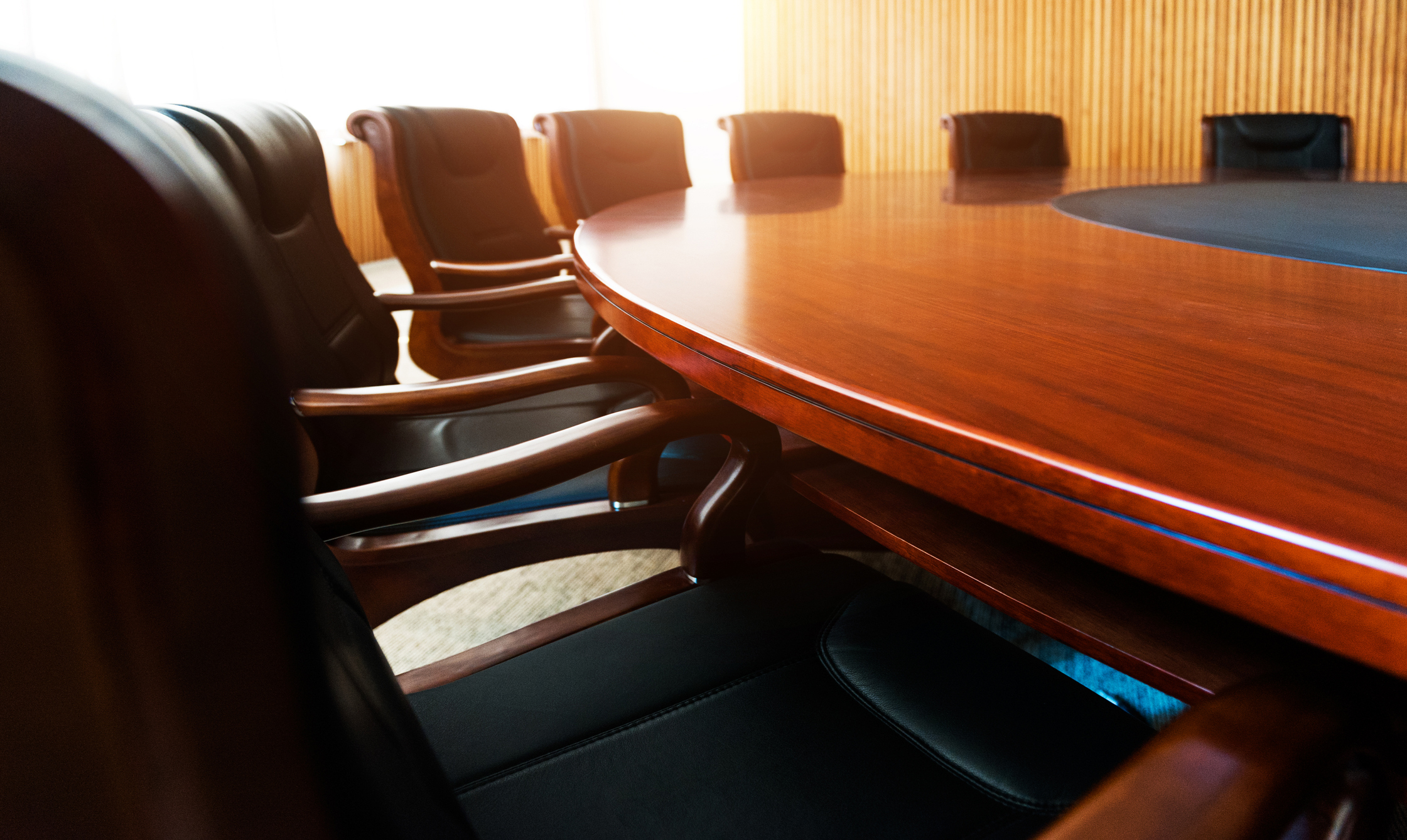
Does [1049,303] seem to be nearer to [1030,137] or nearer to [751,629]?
[751,629]

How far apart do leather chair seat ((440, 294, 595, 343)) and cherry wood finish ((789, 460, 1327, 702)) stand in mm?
1472

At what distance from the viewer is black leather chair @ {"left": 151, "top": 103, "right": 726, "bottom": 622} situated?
104cm

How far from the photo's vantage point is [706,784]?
0.60 metres

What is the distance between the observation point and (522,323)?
2.23 metres

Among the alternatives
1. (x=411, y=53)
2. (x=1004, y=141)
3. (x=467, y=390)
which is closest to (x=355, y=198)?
(x=411, y=53)

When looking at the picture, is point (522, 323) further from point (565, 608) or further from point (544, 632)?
point (544, 632)

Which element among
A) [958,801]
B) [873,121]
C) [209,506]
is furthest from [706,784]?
[873,121]

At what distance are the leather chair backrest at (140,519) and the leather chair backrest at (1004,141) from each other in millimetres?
3588

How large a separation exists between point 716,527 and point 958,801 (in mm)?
370

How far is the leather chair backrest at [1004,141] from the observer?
3.64 meters

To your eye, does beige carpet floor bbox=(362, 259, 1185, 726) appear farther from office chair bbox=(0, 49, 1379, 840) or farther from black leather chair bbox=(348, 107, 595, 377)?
office chair bbox=(0, 49, 1379, 840)

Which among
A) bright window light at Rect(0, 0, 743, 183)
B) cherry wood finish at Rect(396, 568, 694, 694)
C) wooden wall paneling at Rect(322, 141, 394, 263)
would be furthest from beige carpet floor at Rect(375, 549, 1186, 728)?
wooden wall paneling at Rect(322, 141, 394, 263)

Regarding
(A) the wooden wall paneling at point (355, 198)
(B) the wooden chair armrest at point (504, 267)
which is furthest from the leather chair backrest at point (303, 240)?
(A) the wooden wall paneling at point (355, 198)

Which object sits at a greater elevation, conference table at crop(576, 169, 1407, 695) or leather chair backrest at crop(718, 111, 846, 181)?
leather chair backrest at crop(718, 111, 846, 181)
